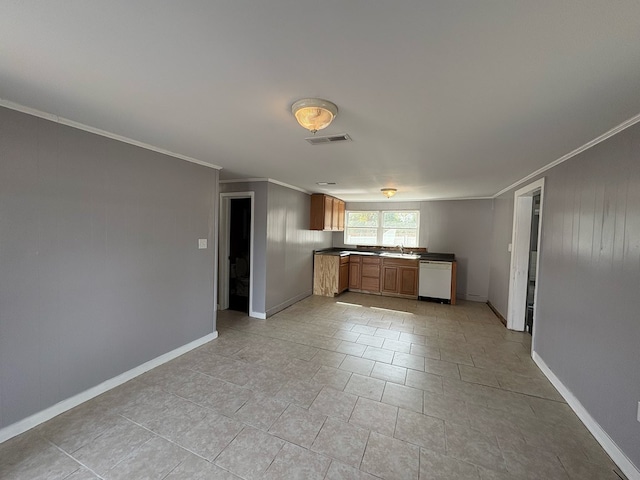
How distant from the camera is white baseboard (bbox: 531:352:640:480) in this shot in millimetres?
1612

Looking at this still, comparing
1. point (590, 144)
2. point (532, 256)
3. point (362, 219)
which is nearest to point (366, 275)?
point (362, 219)

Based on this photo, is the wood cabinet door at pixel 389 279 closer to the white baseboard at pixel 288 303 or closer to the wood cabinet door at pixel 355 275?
the wood cabinet door at pixel 355 275

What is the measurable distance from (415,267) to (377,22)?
524 centimetres

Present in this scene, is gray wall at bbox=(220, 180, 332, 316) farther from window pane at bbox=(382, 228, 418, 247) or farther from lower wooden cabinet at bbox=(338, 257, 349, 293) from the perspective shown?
window pane at bbox=(382, 228, 418, 247)

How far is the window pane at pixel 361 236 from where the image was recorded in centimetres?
684

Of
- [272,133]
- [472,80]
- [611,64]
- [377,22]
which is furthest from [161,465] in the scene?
[611,64]

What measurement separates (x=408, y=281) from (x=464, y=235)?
164 centimetres

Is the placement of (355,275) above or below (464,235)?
below

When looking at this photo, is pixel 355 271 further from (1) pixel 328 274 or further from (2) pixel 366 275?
(1) pixel 328 274

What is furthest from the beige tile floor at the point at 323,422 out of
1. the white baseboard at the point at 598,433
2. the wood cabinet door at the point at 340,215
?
the wood cabinet door at the point at 340,215

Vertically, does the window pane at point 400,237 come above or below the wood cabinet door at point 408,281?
above

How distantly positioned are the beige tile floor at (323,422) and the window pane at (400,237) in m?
3.34

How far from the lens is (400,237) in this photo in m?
6.55

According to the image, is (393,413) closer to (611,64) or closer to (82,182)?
(611,64)
